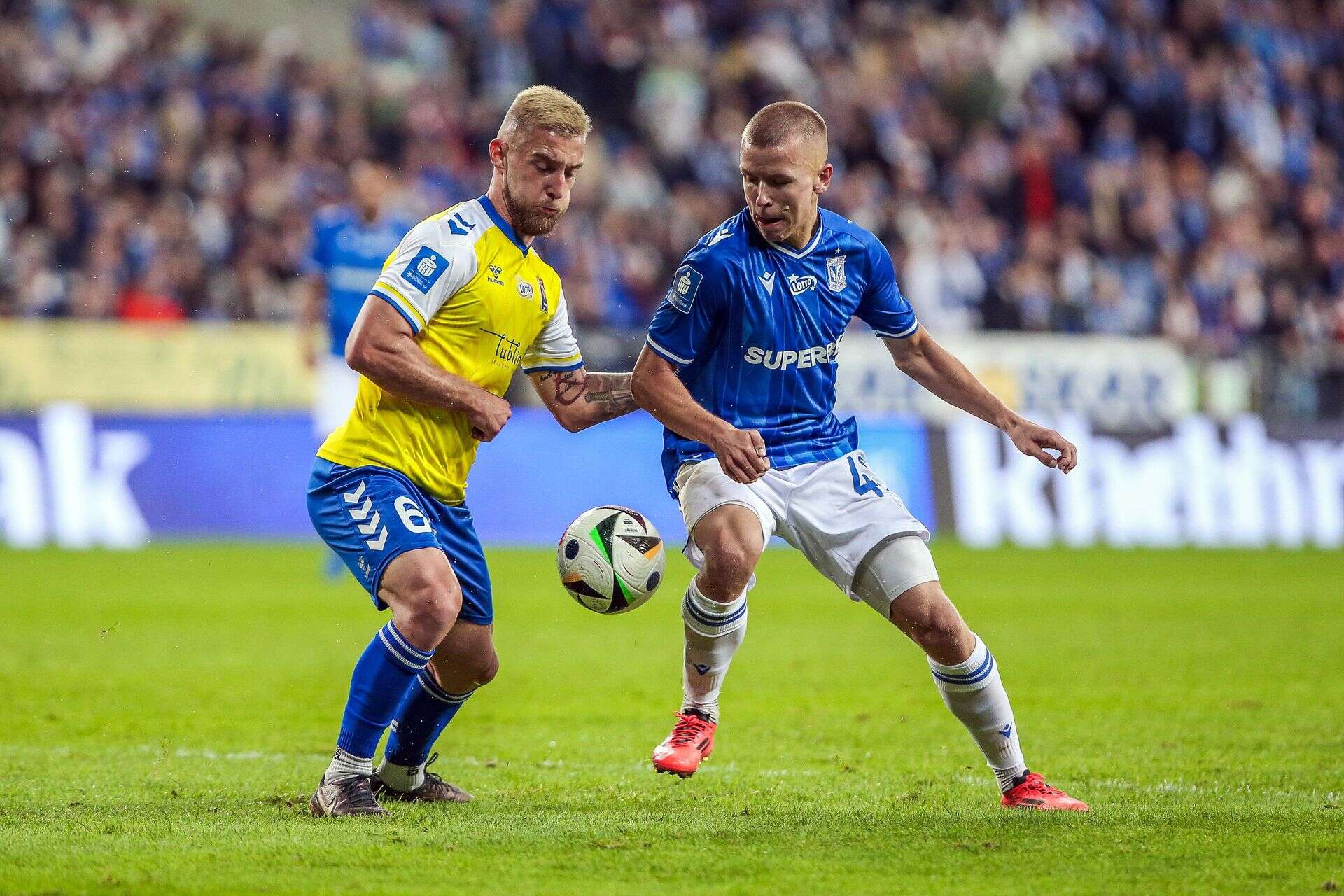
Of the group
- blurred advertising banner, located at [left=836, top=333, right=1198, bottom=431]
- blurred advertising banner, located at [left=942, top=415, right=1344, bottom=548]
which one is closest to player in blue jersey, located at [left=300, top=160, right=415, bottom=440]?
blurred advertising banner, located at [left=942, top=415, right=1344, bottom=548]

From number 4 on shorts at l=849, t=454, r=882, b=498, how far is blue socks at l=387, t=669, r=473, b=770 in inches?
58.0

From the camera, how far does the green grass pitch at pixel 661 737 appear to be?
455 centimetres

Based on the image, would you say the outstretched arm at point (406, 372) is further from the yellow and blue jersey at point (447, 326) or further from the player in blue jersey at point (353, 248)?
the player in blue jersey at point (353, 248)

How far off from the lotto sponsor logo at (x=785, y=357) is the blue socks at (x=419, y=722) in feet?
4.85

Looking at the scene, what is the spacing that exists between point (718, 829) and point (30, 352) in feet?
40.6

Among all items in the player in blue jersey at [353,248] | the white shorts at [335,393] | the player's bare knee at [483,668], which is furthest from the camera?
the white shorts at [335,393]

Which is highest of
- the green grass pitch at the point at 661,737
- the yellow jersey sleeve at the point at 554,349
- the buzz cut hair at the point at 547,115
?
the buzz cut hair at the point at 547,115

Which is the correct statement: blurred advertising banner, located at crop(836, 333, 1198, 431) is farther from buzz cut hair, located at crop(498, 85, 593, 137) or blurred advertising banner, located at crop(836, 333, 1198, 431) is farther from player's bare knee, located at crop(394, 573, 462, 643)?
player's bare knee, located at crop(394, 573, 462, 643)

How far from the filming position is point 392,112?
20.1 metres

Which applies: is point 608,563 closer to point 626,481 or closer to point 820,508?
point 820,508

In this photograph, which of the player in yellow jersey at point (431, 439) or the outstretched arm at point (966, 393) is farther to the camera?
the outstretched arm at point (966, 393)

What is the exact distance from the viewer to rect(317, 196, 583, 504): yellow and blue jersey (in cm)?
531

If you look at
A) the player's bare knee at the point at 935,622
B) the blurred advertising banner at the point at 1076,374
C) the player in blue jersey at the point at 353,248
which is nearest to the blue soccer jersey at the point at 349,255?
the player in blue jersey at the point at 353,248

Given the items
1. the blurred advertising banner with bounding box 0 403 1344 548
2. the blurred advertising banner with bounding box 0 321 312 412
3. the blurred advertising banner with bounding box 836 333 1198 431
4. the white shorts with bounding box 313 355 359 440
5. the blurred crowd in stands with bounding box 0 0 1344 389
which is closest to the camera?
the white shorts with bounding box 313 355 359 440
